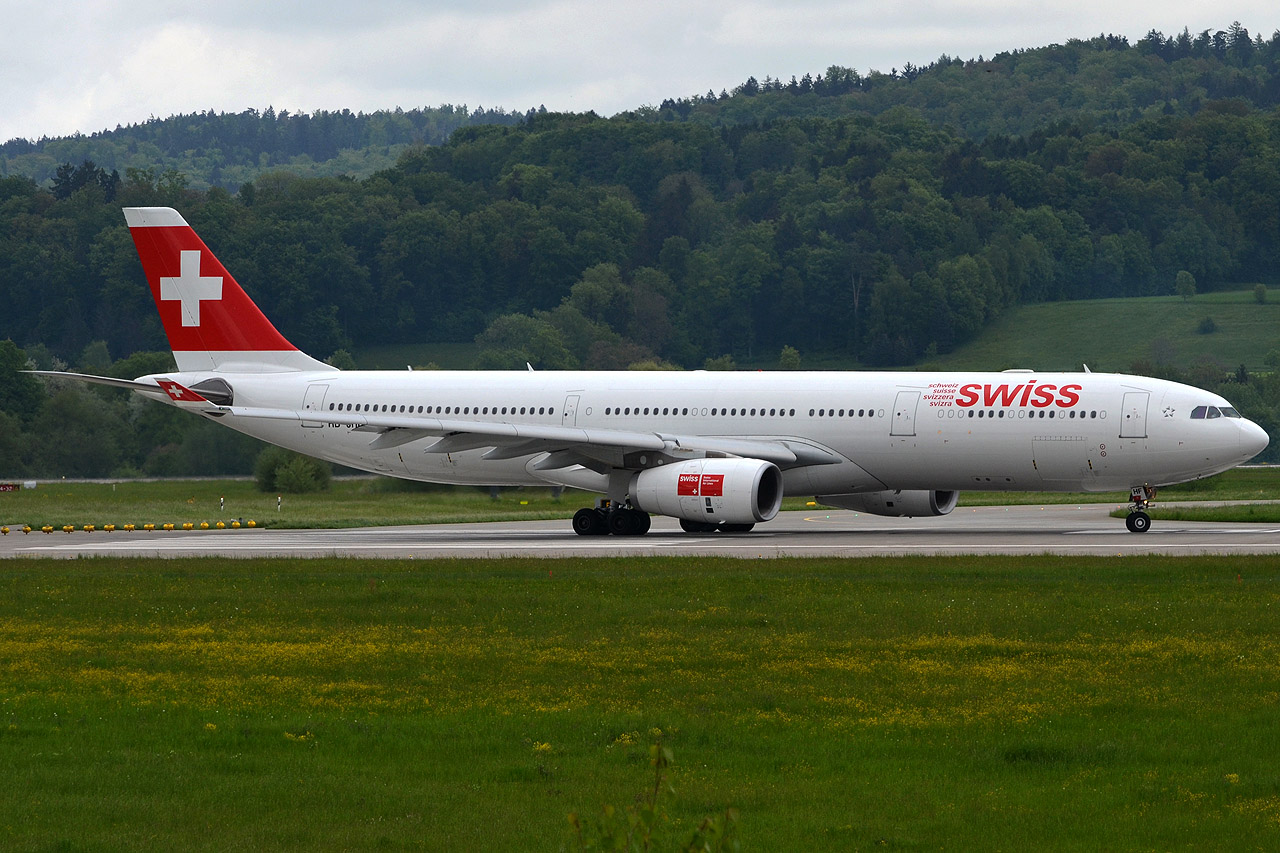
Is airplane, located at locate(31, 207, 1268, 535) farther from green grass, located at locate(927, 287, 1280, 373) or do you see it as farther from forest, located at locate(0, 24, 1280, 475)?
green grass, located at locate(927, 287, 1280, 373)

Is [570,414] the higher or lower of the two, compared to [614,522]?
higher

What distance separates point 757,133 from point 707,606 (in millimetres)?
178198

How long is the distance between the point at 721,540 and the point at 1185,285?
13130cm

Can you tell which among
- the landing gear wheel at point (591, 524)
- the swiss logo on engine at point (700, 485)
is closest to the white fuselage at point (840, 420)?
the landing gear wheel at point (591, 524)

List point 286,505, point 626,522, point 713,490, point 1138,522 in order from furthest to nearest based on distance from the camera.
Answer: point 286,505 → point 626,522 → point 1138,522 → point 713,490

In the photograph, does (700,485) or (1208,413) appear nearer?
(1208,413)

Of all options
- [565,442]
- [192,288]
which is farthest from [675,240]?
[565,442]

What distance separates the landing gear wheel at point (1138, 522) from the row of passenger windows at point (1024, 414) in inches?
102

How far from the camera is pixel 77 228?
147 m

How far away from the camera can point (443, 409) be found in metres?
38.2

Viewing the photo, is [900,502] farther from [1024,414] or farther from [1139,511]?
Result: [1139,511]

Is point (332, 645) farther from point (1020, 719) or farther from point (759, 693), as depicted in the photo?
point (1020, 719)

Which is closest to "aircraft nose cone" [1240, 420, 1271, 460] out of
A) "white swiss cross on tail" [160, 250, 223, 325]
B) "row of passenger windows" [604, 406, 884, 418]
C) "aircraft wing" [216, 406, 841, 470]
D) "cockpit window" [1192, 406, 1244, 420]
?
"cockpit window" [1192, 406, 1244, 420]

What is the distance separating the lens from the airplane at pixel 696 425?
3303 cm
